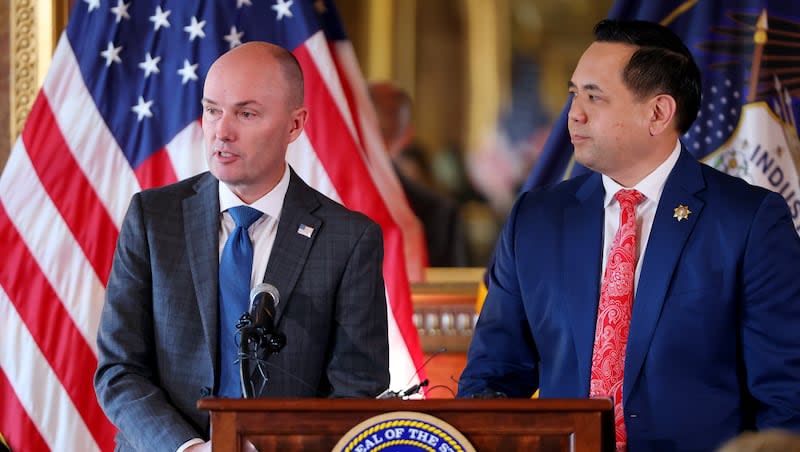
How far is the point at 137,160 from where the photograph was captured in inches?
175

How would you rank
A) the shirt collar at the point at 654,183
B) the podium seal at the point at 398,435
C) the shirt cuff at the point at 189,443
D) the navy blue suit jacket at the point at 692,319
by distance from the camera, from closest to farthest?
the podium seal at the point at 398,435, the shirt cuff at the point at 189,443, the navy blue suit jacket at the point at 692,319, the shirt collar at the point at 654,183

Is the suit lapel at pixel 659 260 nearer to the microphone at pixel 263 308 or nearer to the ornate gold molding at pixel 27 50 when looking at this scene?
the microphone at pixel 263 308

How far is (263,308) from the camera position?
240 cm

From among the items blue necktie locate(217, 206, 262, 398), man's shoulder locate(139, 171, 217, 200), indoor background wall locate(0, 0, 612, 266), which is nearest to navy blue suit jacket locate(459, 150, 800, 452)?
blue necktie locate(217, 206, 262, 398)

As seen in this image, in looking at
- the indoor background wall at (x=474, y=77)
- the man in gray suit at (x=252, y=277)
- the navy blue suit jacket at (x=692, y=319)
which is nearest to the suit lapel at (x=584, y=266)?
the navy blue suit jacket at (x=692, y=319)

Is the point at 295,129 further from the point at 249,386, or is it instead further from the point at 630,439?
the point at 630,439

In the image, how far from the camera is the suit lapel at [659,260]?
9.57 feet

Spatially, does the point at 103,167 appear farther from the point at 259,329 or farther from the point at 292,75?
the point at 259,329

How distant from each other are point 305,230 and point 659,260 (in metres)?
0.91

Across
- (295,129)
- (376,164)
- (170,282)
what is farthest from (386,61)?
(170,282)

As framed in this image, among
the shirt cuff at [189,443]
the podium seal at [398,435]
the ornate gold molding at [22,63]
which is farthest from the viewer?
the ornate gold molding at [22,63]

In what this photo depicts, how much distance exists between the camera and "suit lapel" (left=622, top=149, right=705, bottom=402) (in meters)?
2.92

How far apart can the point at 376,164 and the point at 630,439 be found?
2.06 m

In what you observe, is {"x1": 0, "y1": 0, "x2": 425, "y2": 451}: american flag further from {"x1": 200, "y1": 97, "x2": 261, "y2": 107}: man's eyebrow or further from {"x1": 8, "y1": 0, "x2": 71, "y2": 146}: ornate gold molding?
{"x1": 200, "y1": 97, "x2": 261, "y2": 107}: man's eyebrow
